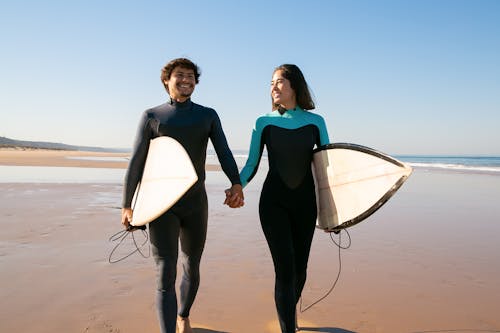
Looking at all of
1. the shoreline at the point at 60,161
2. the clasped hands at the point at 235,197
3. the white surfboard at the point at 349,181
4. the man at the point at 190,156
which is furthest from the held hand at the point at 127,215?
the shoreline at the point at 60,161

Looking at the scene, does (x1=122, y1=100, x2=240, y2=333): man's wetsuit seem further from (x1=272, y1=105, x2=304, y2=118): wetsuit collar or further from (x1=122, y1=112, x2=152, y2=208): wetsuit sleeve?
(x1=272, y1=105, x2=304, y2=118): wetsuit collar

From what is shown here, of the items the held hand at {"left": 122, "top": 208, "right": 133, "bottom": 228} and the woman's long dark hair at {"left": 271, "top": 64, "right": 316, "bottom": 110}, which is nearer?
the held hand at {"left": 122, "top": 208, "right": 133, "bottom": 228}

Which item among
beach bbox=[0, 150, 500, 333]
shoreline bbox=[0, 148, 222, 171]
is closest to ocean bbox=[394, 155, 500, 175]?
shoreline bbox=[0, 148, 222, 171]

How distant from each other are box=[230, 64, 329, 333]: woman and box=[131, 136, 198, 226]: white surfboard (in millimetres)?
402

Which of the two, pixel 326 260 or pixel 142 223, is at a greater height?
pixel 142 223

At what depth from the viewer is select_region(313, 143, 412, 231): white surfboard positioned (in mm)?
2893

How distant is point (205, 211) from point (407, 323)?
5.92 feet

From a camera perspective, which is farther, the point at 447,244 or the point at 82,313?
the point at 447,244

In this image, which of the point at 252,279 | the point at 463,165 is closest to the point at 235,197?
the point at 252,279

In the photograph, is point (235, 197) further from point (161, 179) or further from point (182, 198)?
point (161, 179)

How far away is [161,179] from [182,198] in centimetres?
23

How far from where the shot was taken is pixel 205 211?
2820 millimetres

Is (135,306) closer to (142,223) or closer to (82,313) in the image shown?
(82,313)

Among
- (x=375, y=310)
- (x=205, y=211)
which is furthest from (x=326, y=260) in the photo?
(x=205, y=211)
